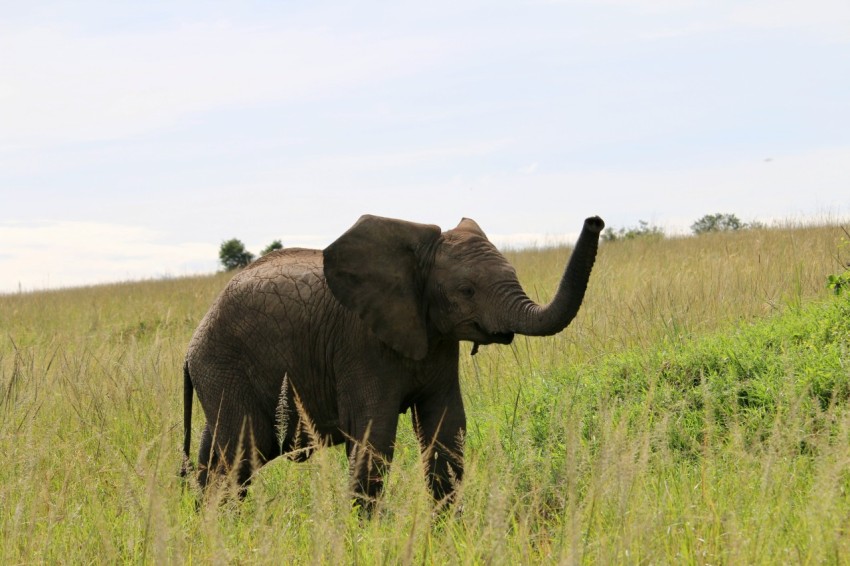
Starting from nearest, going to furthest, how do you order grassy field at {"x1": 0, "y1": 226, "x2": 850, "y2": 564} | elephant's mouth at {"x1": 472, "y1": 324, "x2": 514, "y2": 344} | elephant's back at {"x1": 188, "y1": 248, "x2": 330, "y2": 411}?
grassy field at {"x1": 0, "y1": 226, "x2": 850, "y2": 564} → elephant's mouth at {"x1": 472, "y1": 324, "x2": 514, "y2": 344} → elephant's back at {"x1": 188, "y1": 248, "x2": 330, "y2": 411}

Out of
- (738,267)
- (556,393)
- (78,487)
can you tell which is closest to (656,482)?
(556,393)

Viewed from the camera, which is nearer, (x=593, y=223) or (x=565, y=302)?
(x=593, y=223)

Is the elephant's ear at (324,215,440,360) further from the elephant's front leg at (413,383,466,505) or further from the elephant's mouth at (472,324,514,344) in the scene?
the elephant's front leg at (413,383,466,505)

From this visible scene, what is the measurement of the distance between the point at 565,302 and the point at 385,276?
103 centimetres

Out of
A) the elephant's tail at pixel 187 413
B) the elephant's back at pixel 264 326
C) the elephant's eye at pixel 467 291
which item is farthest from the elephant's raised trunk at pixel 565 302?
the elephant's tail at pixel 187 413

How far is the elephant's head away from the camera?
16.3 feet

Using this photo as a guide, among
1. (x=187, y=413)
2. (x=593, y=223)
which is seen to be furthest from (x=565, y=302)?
(x=187, y=413)

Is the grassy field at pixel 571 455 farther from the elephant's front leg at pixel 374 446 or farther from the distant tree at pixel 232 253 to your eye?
the distant tree at pixel 232 253

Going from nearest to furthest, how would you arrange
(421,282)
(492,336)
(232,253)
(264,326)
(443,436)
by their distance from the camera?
(492,336), (421,282), (443,436), (264,326), (232,253)

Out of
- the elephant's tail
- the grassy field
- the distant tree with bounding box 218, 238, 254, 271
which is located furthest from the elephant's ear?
the distant tree with bounding box 218, 238, 254, 271

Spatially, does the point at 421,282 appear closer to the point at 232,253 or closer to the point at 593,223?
the point at 593,223

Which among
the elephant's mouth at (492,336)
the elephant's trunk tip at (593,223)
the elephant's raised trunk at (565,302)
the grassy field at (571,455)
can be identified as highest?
the elephant's trunk tip at (593,223)

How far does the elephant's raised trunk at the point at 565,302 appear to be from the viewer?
14.3 feet

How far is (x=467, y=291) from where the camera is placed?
5.04 meters
